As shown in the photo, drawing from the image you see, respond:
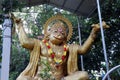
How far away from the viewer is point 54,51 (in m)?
4.52

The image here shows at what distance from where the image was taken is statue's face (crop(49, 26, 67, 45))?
457 centimetres

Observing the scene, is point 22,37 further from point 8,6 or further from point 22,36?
point 8,6

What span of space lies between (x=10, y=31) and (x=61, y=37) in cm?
76

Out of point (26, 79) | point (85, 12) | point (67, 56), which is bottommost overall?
point (26, 79)

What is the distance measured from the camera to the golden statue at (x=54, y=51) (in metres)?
4.40

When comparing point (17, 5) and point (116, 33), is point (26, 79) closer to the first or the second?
point (17, 5)

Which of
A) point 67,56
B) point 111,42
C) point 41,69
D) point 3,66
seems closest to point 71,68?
point 67,56

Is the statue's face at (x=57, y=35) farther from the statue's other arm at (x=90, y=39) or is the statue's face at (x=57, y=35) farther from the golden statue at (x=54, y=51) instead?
the statue's other arm at (x=90, y=39)

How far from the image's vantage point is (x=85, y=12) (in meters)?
6.41

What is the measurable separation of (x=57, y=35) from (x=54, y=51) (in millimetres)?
248

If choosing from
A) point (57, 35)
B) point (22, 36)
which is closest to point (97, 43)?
point (57, 35)

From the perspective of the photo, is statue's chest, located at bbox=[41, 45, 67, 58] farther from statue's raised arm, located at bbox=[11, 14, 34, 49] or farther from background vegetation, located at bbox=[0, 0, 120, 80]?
background vegetation, located at bbox=[0, 0, 120, 80]

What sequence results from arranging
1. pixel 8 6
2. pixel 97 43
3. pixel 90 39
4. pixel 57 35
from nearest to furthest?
pixel 90 39
pixel 57 35
pixel 8 6
pixel 97 43

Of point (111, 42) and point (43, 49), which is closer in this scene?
point (43, 49)
